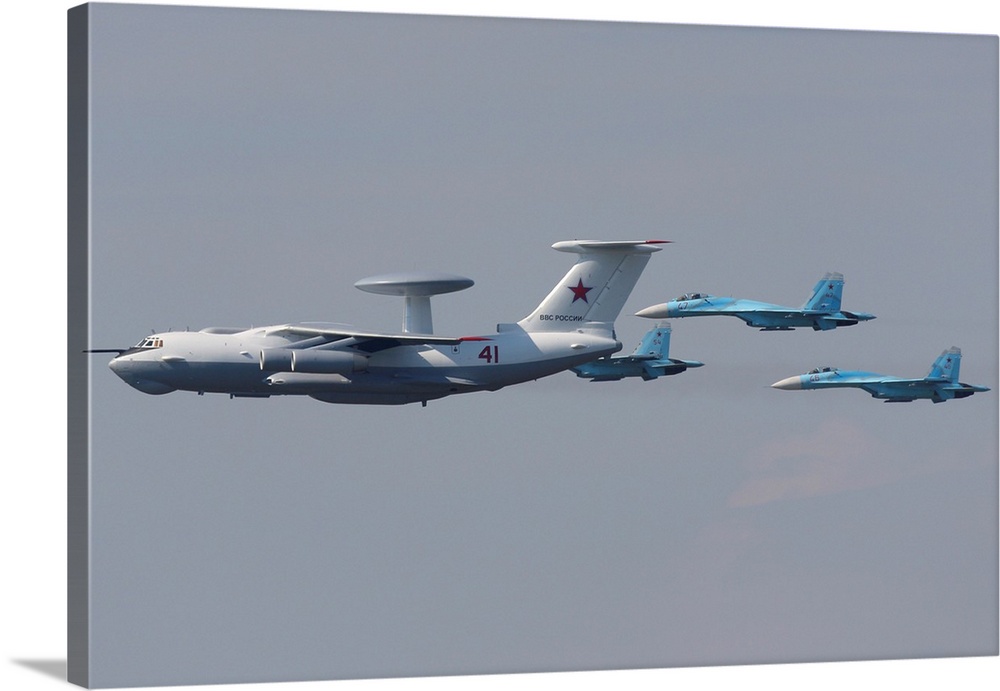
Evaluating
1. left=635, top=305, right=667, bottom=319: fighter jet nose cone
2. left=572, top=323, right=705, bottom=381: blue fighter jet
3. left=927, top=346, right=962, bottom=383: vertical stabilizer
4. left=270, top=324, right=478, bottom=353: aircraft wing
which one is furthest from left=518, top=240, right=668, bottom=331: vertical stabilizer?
left=927, top=346, right=962, bottom=383: vertical stabilizer

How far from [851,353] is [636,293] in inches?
148

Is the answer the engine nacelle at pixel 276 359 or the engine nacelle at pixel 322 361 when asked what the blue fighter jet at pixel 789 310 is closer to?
the engine nacelle at pixel 322 361

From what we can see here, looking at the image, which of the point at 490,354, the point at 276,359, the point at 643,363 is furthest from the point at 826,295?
the point at 276,359

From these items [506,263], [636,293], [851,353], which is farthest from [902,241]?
[506,263]

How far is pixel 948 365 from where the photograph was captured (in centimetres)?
2998

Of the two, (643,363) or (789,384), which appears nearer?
(643,363)

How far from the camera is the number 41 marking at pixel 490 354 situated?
27.2 metres

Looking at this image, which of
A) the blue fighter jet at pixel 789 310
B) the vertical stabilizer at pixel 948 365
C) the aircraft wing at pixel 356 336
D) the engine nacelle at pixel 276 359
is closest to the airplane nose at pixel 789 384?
the blue fighter jet at pixel 789 310

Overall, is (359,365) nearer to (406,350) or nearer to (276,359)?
(406,350)

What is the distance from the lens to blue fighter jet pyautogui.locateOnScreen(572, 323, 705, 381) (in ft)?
93.0

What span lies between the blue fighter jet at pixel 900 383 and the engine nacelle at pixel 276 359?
7.64 m

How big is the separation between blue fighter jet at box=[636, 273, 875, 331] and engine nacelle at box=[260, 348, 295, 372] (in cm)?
615

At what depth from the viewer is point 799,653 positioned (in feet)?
96.3

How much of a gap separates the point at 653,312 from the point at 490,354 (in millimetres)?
2758
